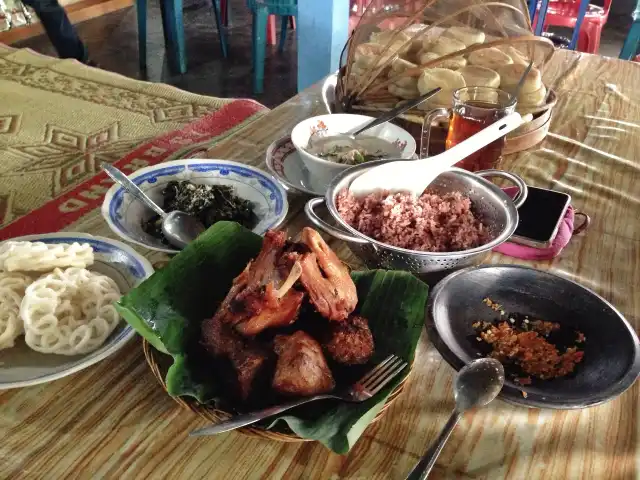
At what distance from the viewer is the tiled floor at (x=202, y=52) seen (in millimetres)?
3979

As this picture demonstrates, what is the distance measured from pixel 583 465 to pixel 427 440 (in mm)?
198

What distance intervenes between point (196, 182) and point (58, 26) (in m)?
3.27

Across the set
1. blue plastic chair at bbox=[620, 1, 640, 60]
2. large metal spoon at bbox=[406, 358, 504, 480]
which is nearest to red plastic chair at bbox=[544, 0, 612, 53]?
blue plastic chair at bbox=[620, 1, 640, 60]

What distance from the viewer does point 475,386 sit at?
0.66 metres

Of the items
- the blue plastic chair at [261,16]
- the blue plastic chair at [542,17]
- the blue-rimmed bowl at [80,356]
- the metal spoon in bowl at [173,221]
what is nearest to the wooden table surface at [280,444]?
the blue-rimmed bowl at [80,356]

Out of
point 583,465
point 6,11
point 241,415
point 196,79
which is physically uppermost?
point 241,415

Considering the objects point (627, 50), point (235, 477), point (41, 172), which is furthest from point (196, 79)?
point (235, 477)

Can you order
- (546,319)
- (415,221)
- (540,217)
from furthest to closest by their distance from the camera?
(540,217)
(415,221)
(546,319)

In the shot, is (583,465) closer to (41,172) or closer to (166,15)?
(41,172)

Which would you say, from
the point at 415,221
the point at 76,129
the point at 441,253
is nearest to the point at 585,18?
the point at 76,129

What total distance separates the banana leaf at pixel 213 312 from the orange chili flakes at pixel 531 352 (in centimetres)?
14

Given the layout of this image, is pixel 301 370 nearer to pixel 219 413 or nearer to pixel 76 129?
pixel 219 413

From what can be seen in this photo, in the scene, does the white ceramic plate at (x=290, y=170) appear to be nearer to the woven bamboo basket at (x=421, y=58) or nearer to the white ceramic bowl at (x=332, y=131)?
the white ceramic bowl at (x=332, y=131)

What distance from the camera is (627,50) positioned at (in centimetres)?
342
